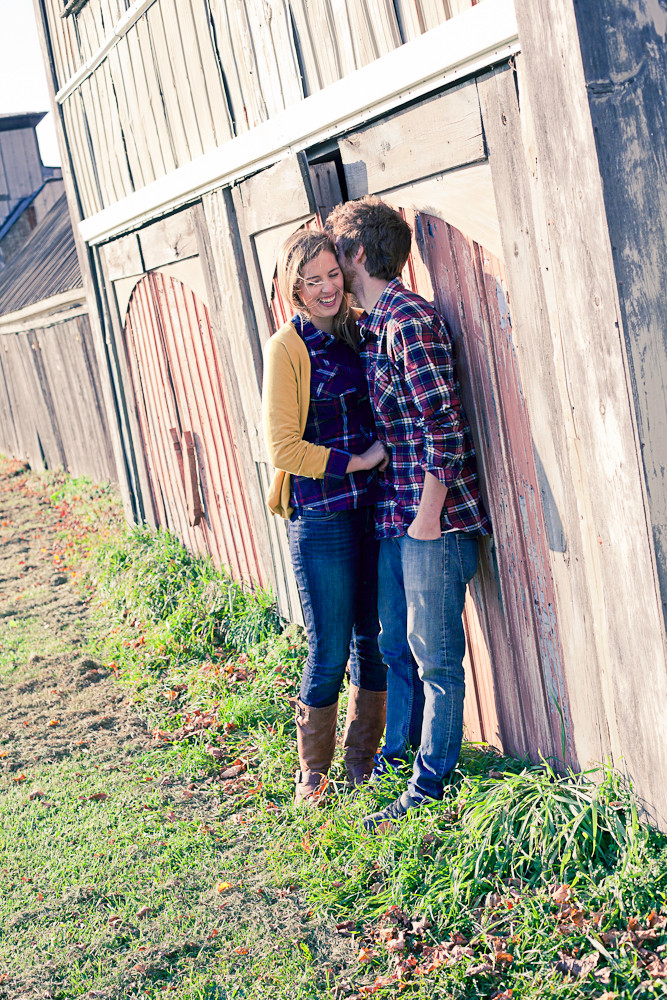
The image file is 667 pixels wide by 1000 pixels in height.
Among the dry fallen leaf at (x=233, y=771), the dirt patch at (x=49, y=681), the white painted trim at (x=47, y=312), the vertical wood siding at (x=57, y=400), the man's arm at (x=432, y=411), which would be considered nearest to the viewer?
the man's arm at (x=432, y=411)

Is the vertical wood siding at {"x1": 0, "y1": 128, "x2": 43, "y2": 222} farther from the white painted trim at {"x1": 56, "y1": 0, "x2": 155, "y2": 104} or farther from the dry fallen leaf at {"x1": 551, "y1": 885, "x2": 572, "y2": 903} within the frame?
the dry fallen leaf at {"x1": 551, "y1": 885, "x2": 572, "y2": 903}

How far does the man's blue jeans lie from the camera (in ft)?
10.9

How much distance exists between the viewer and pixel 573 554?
3.08 metres

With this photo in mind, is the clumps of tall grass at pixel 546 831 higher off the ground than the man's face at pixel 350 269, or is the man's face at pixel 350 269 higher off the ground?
the man's face at pixel 350 269

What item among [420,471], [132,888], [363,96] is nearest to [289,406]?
[420,471]

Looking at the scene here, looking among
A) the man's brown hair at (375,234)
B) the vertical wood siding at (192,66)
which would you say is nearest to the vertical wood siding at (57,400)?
the vertical wood siding at (192,66)

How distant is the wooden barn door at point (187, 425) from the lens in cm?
619

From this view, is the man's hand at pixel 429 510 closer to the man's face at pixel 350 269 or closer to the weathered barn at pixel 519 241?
the weathered barn at pixel 519 241

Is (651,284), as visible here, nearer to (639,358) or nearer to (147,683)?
(639,358)

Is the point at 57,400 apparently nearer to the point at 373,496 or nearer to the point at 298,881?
the point at 373,496

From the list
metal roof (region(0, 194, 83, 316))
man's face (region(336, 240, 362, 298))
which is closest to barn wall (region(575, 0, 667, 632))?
man's face (region(336, 240, 362, 298))

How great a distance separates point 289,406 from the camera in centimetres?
354

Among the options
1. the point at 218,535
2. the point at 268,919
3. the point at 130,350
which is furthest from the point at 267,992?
the point at 130,350

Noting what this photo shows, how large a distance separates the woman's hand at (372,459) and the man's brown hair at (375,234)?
66cm
